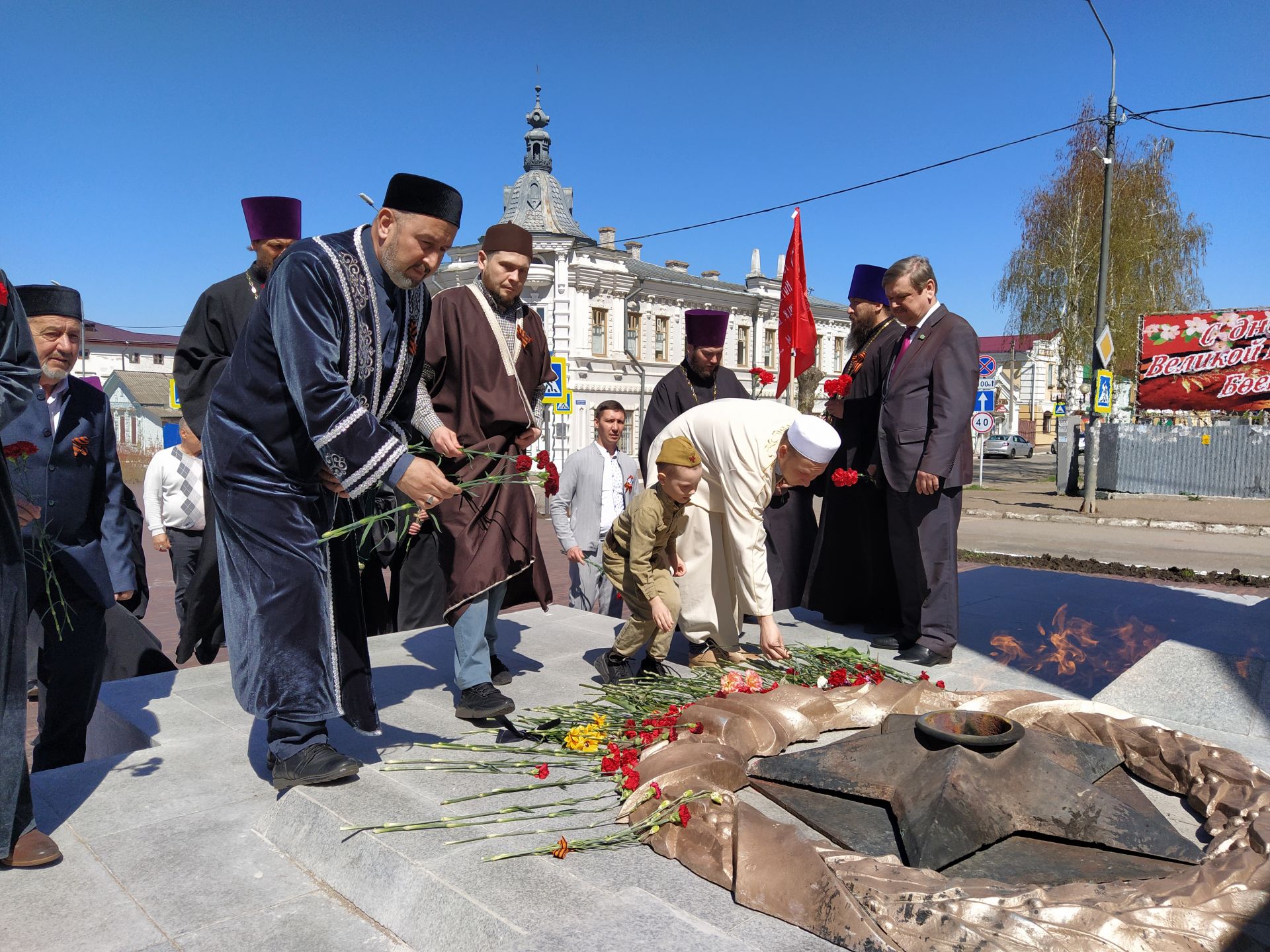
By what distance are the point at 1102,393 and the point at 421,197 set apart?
60.7ft

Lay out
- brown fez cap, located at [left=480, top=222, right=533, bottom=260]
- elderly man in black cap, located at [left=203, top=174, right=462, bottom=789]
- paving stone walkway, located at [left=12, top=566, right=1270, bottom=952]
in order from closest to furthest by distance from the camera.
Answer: paving stone walkway, located at [left=12, top=566, right=1270, bottom=952], elderly man in black cap, located at [left=203, top=174, right=462, bottom=789], brown fez cap, located at [left=480, top=222, right=533, bottom=260]

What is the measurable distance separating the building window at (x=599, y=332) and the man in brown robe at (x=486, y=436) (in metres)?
30.2

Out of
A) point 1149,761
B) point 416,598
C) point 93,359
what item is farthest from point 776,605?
point 93,359

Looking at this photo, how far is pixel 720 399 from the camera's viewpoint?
5.65m

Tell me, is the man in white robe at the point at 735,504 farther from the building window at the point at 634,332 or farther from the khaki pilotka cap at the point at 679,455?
the building window at the point at 634,332

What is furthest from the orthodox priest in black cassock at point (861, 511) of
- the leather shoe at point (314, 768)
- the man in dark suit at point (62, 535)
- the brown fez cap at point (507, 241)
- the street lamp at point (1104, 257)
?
the street lamp at point (1104, 257)

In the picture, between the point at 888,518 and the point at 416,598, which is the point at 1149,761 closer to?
the point at 888,518

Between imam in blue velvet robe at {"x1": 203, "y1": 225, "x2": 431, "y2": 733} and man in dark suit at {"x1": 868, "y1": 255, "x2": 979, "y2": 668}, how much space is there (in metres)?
3.13

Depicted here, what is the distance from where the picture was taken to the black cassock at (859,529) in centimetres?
597

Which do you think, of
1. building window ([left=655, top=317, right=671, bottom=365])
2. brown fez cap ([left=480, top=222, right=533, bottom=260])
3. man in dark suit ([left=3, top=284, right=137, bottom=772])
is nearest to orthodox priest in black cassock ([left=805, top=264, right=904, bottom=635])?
brown fez cap ([left=480, top=222, right=533, bottom=260])

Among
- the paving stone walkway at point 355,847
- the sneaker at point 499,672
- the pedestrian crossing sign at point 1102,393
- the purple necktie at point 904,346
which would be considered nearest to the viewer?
the paving stone walkway at point 355,847

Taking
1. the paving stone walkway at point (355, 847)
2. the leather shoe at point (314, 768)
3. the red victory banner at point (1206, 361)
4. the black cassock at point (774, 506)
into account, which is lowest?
the paving stone walkway at point (355, 847)

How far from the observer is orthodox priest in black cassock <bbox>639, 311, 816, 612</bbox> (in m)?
5.88

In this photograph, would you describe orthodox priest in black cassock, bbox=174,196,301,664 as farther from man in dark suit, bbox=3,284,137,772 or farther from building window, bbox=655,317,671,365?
building window, bbox=655,317,671,365
